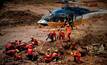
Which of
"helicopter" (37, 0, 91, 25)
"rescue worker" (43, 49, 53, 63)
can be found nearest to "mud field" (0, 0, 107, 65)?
"rescue worker" (43, 49, 53, 63)

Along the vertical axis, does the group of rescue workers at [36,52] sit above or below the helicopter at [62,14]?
below

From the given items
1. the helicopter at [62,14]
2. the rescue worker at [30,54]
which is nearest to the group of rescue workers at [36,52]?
the rescue worker at [30,54]

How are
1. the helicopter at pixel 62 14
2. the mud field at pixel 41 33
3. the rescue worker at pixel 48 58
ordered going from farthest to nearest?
1. the helicopter at pixel 62 14
2. the mud field at pixel 41 33
3. the rescue worker at pixel 48 58

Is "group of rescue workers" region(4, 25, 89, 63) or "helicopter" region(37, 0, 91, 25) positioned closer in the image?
"group of rescue workers" region(4, 25, 89, 63)

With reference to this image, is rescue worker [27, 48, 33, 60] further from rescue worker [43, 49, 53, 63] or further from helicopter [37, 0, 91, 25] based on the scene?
helicopter [37, 0, 91, 25]

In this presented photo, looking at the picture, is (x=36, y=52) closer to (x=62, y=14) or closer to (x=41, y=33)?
(x=41, y=33)

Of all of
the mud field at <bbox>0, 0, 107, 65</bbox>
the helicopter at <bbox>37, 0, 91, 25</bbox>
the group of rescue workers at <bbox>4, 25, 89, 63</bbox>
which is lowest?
the mud field at <bbox>0, 0, 107, 65</bbox>

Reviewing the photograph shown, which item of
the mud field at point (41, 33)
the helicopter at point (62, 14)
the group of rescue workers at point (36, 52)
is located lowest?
the mud field at point (41, 33)

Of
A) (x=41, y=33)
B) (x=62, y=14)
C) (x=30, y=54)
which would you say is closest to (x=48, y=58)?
(x=30, y=54)

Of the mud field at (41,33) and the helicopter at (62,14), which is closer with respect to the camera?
the mud field at (41,33)

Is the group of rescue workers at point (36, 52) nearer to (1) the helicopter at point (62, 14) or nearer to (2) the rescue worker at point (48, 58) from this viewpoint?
(2) the rescue worker at point (48, 58)

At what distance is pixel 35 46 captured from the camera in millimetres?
12141

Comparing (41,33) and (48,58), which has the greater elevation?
(48,58)

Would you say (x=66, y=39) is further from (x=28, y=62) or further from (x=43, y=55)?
(x=28, y=62)
